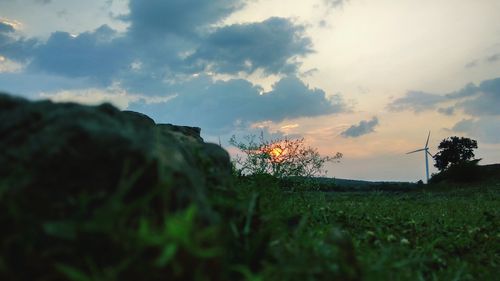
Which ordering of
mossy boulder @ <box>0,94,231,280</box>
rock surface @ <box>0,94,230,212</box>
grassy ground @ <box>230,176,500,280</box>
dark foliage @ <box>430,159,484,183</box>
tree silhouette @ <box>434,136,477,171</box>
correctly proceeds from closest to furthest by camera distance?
mossy boulder @ <box>0,94,231,280</box>
rock surface @ <box>0,94,230,212</box>
grassy ground @ <box>230,176,500,280</box>
dark foliage @ <box>430,159,484,183</box>
tree silhouette @ <box>434,136,477,171</box>

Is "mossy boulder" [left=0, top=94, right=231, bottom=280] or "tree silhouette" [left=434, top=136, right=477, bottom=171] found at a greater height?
"tree silhouette" [left=434, top=136, right=477, bottom=171]

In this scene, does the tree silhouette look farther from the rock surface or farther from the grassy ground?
the rock surface

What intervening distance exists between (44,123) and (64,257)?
25.7 inches

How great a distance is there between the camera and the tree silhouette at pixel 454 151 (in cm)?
9538

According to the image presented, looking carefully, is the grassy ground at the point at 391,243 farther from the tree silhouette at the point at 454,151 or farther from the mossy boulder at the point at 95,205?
the tree silhouette at the point at 454,151

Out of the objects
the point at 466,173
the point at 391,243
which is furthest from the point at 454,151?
the point at 391,243

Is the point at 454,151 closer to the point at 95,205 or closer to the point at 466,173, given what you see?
the point at 466,173

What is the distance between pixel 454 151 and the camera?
9538cm

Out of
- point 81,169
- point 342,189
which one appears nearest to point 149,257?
point 81,169

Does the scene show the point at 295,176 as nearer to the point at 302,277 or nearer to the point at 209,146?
the point at 209,146

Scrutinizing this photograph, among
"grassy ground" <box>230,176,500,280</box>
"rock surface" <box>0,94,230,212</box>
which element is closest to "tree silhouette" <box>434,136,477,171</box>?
"grassy ground" <box>230,176,500,280</box>

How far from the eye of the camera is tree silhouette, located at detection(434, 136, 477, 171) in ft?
313

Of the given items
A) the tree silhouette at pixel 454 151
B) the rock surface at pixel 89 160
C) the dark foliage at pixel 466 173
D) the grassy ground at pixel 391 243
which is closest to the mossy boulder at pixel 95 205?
the rock surface at pixel 89 160

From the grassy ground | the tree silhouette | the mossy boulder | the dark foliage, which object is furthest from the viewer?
the tree silhouette
